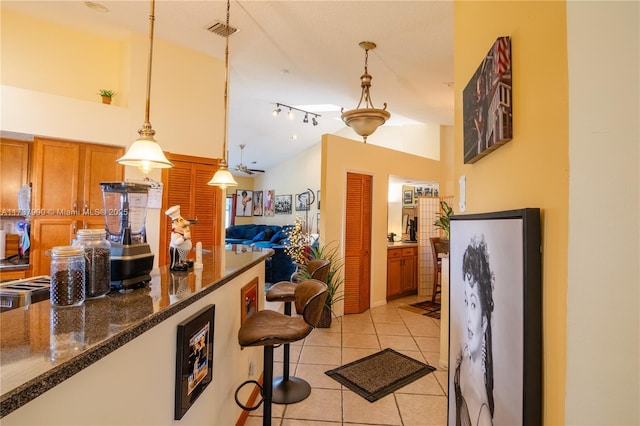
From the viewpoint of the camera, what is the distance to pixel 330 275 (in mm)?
4320

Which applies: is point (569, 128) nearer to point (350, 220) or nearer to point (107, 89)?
point (350, 220)

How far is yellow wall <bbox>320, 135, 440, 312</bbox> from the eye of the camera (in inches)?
178

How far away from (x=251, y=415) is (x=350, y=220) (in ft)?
9.77

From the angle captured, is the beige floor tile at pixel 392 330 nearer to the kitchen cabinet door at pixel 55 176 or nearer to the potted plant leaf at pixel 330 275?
the potted plant leaf at pixel 330 275

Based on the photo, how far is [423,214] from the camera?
19.8 feet

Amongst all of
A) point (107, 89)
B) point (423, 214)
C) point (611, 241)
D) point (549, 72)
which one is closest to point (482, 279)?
point (611, 241)

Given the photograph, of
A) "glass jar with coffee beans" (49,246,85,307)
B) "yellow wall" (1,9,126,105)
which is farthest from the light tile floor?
"yellow wall" (1,9,126,105)

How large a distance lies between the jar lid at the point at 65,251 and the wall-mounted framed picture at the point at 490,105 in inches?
55.7

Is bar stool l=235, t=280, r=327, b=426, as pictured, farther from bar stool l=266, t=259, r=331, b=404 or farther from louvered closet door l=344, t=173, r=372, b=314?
louvered closet door l=344, t=173, r=372, b=314

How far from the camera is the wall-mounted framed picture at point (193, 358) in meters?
1.27

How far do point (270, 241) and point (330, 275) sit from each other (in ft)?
15.1

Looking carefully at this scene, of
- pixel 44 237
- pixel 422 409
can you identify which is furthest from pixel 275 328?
pixel 44 237

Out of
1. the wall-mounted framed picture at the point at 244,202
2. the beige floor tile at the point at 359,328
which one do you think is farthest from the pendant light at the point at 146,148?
the wall-mounted framed picture at the point at 244,202

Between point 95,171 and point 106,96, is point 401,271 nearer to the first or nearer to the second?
point 95,171
